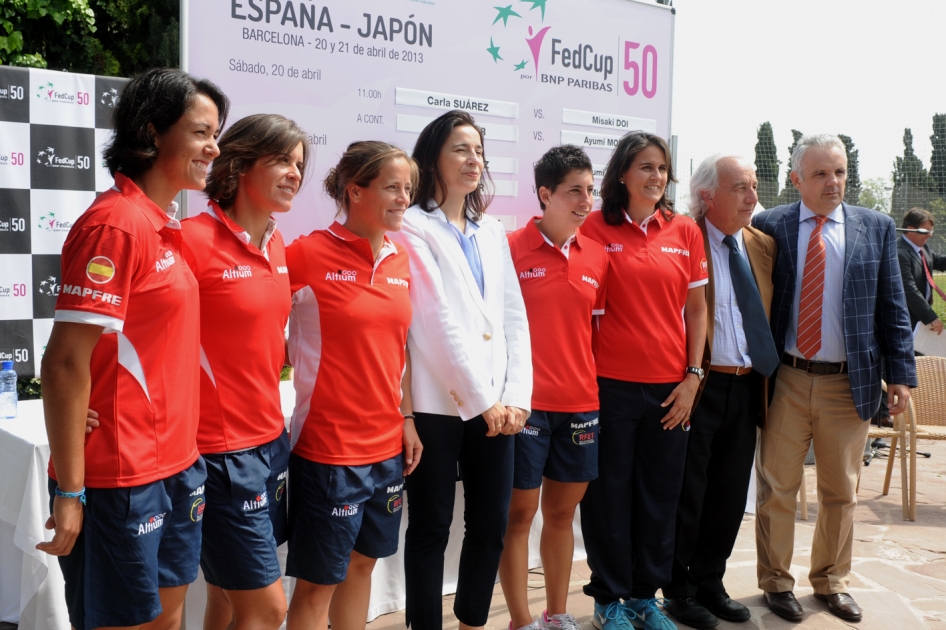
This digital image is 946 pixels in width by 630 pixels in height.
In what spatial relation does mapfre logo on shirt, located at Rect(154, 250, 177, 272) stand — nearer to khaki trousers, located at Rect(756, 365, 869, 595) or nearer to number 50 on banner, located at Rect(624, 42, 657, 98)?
khaki trousers, located at Rect(756, 365, 869, 595)

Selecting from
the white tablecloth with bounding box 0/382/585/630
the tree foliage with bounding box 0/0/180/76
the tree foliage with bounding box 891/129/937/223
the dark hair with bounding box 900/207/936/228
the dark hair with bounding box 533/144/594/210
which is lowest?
the white tablecloth with bounding box 0/382/585/630

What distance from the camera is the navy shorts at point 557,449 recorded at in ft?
9.37

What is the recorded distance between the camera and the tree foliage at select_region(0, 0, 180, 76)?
859 cm

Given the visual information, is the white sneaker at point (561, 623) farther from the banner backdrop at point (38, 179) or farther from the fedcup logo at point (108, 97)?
the fedcup logo at point (108, 97)

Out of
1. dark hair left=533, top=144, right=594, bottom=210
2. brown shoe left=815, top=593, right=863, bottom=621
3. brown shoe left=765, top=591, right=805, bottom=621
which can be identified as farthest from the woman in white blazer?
brown shoe left=815, top=593, right=863, bottom=621

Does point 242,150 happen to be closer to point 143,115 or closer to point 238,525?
point 143,115

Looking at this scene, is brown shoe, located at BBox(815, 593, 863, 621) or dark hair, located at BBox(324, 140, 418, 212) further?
brown shoe, located at BBox(815, 593, 863, 621)

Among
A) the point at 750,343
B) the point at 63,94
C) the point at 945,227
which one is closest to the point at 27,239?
the point at 63,94

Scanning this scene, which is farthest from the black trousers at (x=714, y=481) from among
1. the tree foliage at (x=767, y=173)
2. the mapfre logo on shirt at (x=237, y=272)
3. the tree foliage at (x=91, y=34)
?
the tree foliage at (x=91, y=34)

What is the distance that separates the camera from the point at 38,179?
3.84 meters

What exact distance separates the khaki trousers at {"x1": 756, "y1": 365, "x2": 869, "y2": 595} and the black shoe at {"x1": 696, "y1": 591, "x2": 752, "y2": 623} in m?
0.21

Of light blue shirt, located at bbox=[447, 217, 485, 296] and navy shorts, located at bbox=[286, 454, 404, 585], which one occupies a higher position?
light blue shirt, located at bbox=[447, 217, 485, 296]

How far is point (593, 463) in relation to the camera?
2982mm

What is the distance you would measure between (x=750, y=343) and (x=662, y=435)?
573 millimetres
